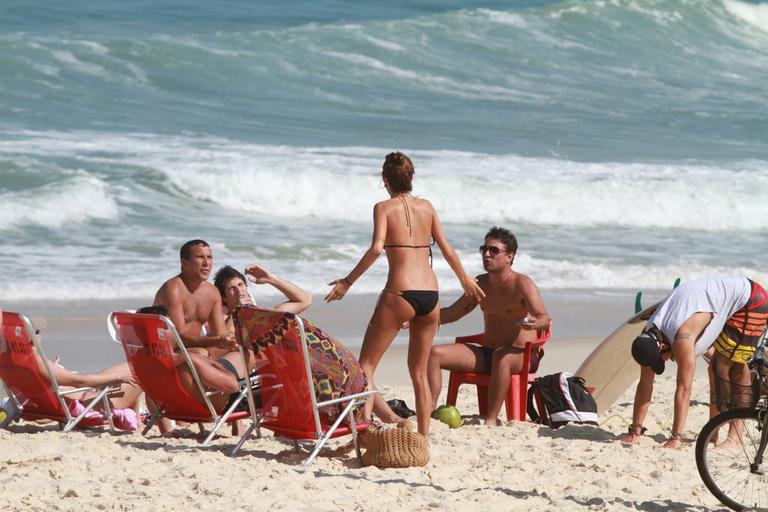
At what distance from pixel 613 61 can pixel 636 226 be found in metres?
13.4

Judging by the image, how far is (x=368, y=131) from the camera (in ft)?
71.8

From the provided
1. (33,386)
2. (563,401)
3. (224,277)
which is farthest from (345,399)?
(563,401)

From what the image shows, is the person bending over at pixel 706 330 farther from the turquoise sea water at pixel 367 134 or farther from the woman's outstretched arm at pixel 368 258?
the turquoise sea water at pixel 367 134

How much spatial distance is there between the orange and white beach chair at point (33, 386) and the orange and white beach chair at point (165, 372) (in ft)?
1.15

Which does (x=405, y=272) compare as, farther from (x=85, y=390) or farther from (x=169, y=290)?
(x=85, y=390)

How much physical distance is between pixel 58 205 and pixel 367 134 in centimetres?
737

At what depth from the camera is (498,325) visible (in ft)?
23.6

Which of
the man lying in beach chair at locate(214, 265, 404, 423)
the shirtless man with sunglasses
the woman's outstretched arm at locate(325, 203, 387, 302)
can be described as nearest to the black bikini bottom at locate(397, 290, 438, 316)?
the woman's outstretched arm at locate(325, 203, 387, 302)

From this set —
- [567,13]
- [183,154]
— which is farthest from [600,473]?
[567,13]

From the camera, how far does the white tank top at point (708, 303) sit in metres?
6.12

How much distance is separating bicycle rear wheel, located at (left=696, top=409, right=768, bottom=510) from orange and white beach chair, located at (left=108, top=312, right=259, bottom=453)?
2.03 m

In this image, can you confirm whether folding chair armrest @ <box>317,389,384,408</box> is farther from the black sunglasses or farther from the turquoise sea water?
the turquoise sea water

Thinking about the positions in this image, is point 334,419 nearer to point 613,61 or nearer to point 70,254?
point 70,254

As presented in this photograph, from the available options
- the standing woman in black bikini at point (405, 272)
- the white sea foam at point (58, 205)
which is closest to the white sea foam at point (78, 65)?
the white sea foam at point (58, 205)
